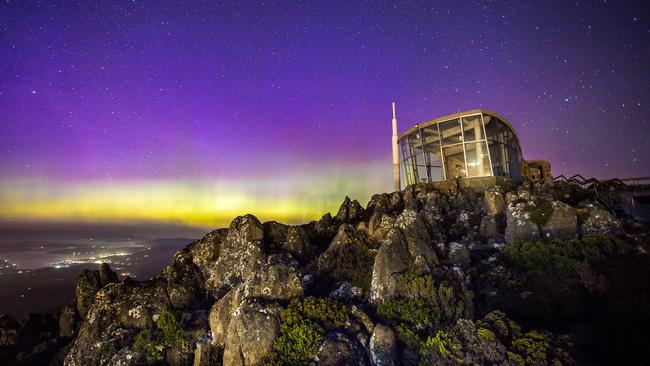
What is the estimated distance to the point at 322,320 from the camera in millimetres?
13117

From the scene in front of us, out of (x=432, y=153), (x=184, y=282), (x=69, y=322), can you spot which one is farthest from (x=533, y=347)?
(x=432, y=153)

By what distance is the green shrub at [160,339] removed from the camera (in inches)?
580

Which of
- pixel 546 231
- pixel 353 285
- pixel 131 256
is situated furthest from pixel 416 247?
pixel 131 256

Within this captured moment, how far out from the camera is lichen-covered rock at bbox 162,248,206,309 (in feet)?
61.0

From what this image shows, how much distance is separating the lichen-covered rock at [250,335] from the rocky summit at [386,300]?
0.05 m

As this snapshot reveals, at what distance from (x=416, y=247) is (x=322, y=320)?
7399 mm

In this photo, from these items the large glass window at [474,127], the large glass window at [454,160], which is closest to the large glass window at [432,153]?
the large glass window at [454,160]

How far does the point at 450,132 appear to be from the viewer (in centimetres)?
4328

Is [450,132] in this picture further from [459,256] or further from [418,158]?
[459,256]

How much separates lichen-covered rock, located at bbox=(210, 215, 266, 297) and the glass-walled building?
99.5 ft

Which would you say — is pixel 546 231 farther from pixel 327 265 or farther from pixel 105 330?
pixel 105 330

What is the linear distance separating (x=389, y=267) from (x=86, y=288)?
2482 cm

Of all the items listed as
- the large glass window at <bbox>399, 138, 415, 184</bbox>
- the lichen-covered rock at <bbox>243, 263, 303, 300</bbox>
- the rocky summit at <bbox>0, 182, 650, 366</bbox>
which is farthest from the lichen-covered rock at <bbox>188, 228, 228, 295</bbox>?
the large glass window at <bbox>399, 138, 415, 184</bbox>

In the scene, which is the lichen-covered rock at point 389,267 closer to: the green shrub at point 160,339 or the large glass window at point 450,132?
the green shrub at point 160,339
